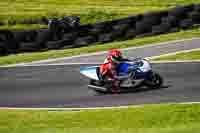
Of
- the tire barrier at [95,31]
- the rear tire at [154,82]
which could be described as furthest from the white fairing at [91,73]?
the tire barrier at [95,31]

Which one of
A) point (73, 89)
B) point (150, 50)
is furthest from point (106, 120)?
point (150, 50)

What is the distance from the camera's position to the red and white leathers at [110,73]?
1855 centimetres

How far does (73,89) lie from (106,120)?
4.58m

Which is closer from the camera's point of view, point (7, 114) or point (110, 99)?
point (7, 114)

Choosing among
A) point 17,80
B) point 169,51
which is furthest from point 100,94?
point 169,51

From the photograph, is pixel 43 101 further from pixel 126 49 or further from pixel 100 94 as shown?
pixel 126 49

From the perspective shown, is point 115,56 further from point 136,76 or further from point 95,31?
point 95,31

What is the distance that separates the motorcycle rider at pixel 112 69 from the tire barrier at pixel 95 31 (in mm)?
8558

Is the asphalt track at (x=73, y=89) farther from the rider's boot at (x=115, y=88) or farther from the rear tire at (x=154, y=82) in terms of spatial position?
the rider's boot at (x=115, y=88)

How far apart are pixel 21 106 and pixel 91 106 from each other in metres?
2.13

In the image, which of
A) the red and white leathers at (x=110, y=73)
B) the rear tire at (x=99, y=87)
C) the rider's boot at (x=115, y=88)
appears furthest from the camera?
the rear tire at (x=99, y=87)

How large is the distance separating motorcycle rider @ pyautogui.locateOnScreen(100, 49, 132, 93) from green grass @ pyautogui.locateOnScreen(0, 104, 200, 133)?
2.66 m

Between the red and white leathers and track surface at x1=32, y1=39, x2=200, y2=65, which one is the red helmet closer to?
the red and white leathers

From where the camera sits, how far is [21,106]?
17922mm
